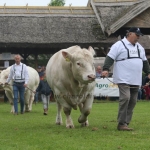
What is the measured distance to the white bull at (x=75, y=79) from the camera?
10490 mm

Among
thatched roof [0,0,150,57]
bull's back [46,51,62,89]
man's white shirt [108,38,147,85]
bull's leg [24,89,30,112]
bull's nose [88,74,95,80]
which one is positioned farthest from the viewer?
thatched roof [0,0,150,57]

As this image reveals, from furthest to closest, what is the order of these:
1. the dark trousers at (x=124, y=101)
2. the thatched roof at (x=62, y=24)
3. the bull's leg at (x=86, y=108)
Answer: the thatched roof at (x=62, y=24) → the bull's leg at (x=86, y=108) → the dark trousers at (x=124, y=101)

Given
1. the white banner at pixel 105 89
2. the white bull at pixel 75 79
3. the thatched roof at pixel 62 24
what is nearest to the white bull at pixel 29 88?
the white banner at pixel 105 89

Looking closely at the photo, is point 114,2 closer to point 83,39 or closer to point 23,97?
point 83,39

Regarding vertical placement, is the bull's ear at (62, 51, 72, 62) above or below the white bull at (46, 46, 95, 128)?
above

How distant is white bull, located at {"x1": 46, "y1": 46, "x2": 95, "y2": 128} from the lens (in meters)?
10.5

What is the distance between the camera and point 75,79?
1089 centimetres

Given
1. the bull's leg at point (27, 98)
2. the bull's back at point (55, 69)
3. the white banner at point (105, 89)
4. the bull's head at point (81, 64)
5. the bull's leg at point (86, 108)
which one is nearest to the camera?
the bull's head at point (81, 64)

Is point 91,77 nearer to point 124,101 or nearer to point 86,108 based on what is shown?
point 124,101

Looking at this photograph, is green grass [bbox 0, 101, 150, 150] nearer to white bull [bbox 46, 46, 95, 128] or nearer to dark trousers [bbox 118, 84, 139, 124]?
dark trousers [bbox 118, 84, 139, 124]

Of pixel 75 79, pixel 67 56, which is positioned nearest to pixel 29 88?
pixel 75 79

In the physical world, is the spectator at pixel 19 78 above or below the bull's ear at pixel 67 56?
below

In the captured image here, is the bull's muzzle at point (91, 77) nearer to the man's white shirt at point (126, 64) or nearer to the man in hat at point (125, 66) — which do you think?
the man in hat at point (125, 66)

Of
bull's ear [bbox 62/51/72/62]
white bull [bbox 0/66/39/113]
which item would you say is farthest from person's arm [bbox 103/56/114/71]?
white bull [bbox 0/66/39/113]
